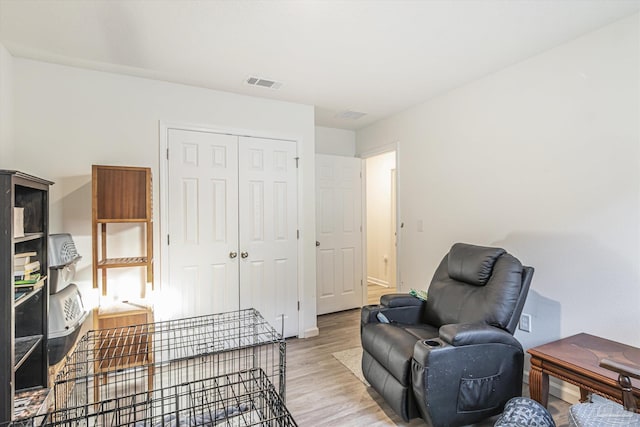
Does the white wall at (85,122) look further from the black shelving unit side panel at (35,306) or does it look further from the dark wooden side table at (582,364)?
the dark wooden side table at (582,364)

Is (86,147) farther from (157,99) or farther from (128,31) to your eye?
(128,31)

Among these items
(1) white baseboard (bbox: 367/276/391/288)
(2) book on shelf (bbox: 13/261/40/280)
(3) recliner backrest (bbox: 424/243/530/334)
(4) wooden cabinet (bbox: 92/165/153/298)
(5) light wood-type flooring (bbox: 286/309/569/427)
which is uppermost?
(4) wooden cabinet (bbox: 92/165/153/298)

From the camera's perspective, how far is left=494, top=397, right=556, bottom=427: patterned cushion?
5.05 ft

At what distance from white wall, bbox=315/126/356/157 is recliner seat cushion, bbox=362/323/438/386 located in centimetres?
274

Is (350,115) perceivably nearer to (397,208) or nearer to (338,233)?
(397,208)

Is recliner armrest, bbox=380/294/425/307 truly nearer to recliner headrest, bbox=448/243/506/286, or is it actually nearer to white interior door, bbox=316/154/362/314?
recliner headrest, bbox=448/243/506/286

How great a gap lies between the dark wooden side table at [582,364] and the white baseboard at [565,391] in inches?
14.4

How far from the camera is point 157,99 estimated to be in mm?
2885

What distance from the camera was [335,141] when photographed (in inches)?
181

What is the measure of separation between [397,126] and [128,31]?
9.21 ft

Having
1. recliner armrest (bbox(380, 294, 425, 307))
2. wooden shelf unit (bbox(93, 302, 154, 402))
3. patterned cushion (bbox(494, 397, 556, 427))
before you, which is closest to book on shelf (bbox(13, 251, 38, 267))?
wooden shelf unit (bbox(93, 302, 154, 402))

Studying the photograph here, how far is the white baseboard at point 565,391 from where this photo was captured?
2234 mm

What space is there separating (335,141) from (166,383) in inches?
134

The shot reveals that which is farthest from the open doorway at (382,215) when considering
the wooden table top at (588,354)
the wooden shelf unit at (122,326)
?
the wooden shelf unit at (122,326)
